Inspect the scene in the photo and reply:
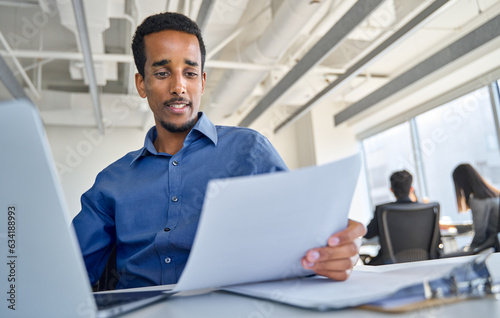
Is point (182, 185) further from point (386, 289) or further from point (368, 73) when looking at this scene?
point (368, 73)

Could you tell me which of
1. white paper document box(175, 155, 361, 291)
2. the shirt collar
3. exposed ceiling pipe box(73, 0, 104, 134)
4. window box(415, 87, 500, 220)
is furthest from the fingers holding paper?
window box(415, 87, 500, 220)

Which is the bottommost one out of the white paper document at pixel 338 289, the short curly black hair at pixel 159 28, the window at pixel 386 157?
the white paper document at pixel 338 289

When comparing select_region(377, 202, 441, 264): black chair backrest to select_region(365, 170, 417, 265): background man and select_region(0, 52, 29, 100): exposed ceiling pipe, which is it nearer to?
select_region(365, 170, 417, 265): background man

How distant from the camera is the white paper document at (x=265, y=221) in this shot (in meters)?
0.47

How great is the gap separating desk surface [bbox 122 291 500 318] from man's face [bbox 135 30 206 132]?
68 centimetres

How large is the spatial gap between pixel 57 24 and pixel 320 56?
9.93 ft

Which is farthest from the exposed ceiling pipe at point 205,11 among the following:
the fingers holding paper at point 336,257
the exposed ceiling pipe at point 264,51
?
the fingers holding paper at point 336,257

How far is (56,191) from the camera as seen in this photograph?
40 cm

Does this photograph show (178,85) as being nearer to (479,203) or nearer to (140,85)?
(140,85)

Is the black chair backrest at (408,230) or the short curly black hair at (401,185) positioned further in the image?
the short curly black hair at (401,185)

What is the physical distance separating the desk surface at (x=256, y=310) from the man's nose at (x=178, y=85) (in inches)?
26.9

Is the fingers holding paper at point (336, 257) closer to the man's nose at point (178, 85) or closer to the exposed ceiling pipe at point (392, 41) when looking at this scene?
the man's nose at point (178, 85)

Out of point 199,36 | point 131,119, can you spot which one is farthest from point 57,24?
point 199,36

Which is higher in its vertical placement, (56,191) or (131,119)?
(131,119)
